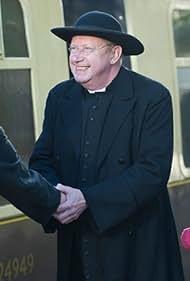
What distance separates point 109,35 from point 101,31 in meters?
0.04

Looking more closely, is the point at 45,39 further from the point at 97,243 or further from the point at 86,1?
the point at 97,243

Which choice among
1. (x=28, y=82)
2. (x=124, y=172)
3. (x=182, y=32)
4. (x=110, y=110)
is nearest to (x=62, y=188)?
(x=124, y=172)

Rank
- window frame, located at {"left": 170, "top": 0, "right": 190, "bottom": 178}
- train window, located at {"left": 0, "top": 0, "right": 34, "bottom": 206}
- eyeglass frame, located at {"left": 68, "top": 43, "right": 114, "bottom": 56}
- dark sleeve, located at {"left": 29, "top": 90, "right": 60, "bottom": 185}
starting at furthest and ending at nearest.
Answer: window frame, located at {"left": 170, "top": 0, "right": 190, "bottom": 178}
train window, located at {"left": 0, "top": 0, "right": 34, "bottom": 206}
dark sleeve, located at {"left": 29, "top": 90, "right": 60, "bottom": 185}
eyeglass frame, located at {"left": 68, "top": 43, "right": 114, "bottom": 56}

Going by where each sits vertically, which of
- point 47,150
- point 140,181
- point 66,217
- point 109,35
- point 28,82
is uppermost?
point 109,35

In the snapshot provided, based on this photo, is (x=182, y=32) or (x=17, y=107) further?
(x=182, y=32)

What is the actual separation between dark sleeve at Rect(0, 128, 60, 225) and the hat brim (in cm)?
58

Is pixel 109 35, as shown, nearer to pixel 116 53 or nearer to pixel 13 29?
pixel 116 53

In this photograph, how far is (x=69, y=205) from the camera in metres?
3.16

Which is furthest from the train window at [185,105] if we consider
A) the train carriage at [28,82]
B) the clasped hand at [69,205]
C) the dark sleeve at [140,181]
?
the clasped hand at [69,205]

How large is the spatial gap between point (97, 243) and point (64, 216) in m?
0.25

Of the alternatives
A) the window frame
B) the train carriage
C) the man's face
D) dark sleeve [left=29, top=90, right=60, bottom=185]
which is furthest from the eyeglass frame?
the window frame

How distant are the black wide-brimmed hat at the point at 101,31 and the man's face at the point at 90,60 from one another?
0.03 metres

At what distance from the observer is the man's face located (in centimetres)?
324

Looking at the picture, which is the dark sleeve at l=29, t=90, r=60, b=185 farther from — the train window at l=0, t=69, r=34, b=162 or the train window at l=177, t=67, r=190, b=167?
the train window at l=177, t=67, r=190, b=167
